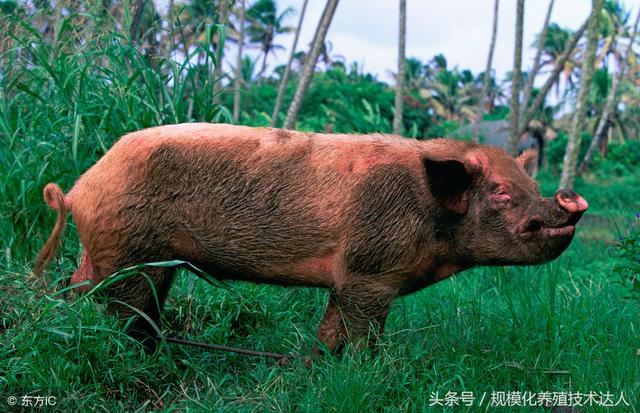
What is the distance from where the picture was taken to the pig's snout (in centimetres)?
338

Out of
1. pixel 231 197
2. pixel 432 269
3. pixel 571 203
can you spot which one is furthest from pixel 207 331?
pixel 571 203

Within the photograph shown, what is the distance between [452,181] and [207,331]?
5.44 ft

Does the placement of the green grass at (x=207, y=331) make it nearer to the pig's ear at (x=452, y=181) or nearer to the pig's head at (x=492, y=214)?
the pig's head at (x=492, y=214)

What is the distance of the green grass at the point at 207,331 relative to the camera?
337 cm

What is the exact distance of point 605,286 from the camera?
215 inches

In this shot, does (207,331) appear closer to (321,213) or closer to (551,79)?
(321,213)

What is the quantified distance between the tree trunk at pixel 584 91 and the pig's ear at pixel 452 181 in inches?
236

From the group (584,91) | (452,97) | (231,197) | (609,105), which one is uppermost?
(231,197)

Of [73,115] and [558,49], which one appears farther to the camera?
[558,49]

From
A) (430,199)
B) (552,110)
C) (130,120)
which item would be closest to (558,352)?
(430,199)

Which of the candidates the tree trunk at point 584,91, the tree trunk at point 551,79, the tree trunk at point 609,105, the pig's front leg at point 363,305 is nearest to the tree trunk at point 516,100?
the tree trunk at point 584,91

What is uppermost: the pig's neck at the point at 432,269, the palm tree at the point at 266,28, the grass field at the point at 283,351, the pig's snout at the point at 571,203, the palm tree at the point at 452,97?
the pig's snout at the point at 571,203

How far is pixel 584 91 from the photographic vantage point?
30.9 feet

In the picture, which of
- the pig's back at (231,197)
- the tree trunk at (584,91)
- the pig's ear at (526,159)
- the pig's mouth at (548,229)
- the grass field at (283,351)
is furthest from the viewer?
the tree trunk at (584,91)
